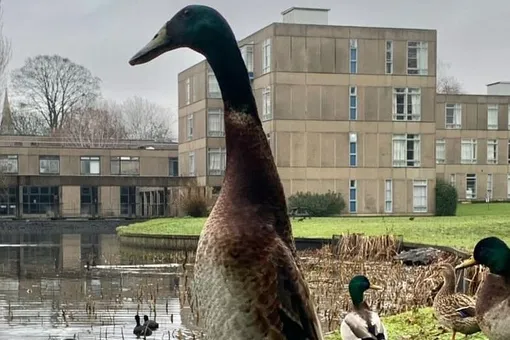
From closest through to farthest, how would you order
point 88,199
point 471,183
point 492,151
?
point 88,199 < point 492,151 < point 471,183

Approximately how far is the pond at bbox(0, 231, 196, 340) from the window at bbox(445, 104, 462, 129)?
44.2 m

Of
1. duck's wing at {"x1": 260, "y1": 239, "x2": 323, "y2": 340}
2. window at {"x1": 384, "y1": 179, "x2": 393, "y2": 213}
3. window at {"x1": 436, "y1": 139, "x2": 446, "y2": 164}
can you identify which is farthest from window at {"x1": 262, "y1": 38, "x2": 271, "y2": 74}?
duck's wing at {"x1": 260, "y1": 239, "x2": 323, "y2": 340}

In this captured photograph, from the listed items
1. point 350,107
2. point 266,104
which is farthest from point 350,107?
point 266,104

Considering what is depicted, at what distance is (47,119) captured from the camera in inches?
3324

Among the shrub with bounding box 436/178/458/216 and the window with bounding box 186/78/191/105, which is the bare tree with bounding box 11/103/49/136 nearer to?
the window with bounding box 186/78/191/105

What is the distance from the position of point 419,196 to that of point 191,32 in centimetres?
4892

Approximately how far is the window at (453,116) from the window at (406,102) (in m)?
19.0

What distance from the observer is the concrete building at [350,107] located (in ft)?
159

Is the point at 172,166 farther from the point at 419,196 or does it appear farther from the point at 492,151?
the point at 419,196

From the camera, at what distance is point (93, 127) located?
8738 cm

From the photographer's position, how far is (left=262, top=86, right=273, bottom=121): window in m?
48.8

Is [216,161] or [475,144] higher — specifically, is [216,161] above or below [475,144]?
below

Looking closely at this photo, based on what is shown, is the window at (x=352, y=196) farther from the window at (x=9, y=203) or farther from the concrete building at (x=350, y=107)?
the window at (x=9, y=203)

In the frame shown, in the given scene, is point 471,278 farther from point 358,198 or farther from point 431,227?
point 358,198
